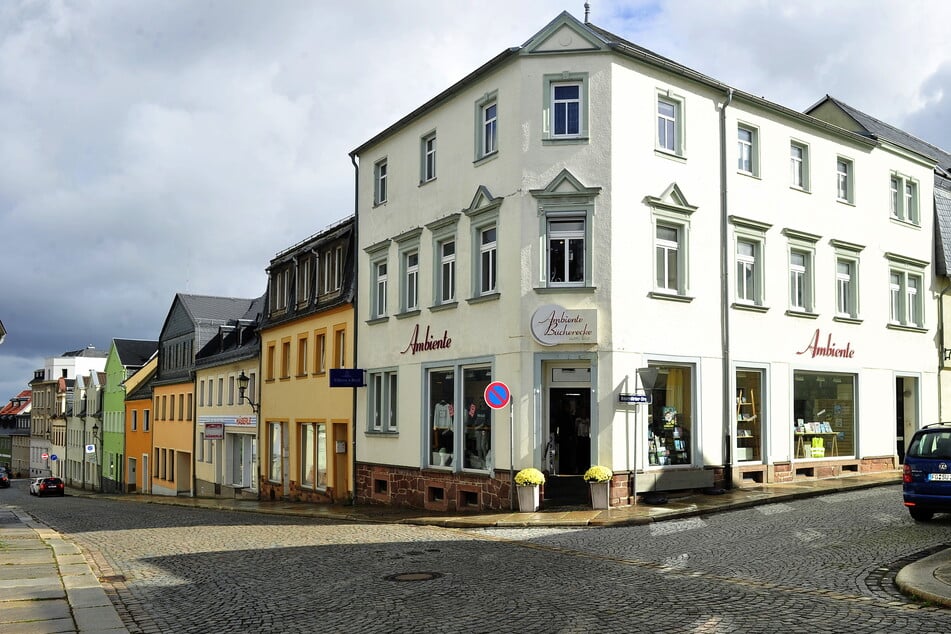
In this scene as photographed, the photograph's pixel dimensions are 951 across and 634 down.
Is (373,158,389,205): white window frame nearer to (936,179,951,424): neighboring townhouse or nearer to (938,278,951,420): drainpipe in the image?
(936,179,951,424): neighboring townhouse

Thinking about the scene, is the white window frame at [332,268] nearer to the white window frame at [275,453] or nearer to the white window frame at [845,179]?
the white window frame at [275,453]

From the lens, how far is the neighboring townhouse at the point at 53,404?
96.9 m

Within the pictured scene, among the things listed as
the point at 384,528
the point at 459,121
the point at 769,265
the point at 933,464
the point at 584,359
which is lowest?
the point at 384,528

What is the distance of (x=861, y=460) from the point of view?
26.7 metres

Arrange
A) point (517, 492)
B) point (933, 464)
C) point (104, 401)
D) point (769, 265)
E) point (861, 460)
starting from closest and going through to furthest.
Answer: point (933, 464) → point (517, 492) → point (769, 265) → point (861, 460) → point (104, 401)

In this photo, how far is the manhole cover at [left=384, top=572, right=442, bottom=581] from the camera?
1209 centimetres

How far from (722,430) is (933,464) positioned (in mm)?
7483

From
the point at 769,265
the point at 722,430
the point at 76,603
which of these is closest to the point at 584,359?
the point at 722,430

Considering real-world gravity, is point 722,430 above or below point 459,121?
below

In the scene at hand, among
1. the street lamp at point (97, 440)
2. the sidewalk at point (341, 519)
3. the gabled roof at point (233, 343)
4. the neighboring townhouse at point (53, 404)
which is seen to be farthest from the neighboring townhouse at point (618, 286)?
the neighboring townhouse at point (53, 404)

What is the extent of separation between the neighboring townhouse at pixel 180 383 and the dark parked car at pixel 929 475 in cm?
3722

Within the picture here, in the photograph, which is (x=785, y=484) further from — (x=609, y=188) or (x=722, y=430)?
(x=609, y=188)

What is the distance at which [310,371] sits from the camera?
108 ft

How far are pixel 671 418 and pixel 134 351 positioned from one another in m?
56.9
